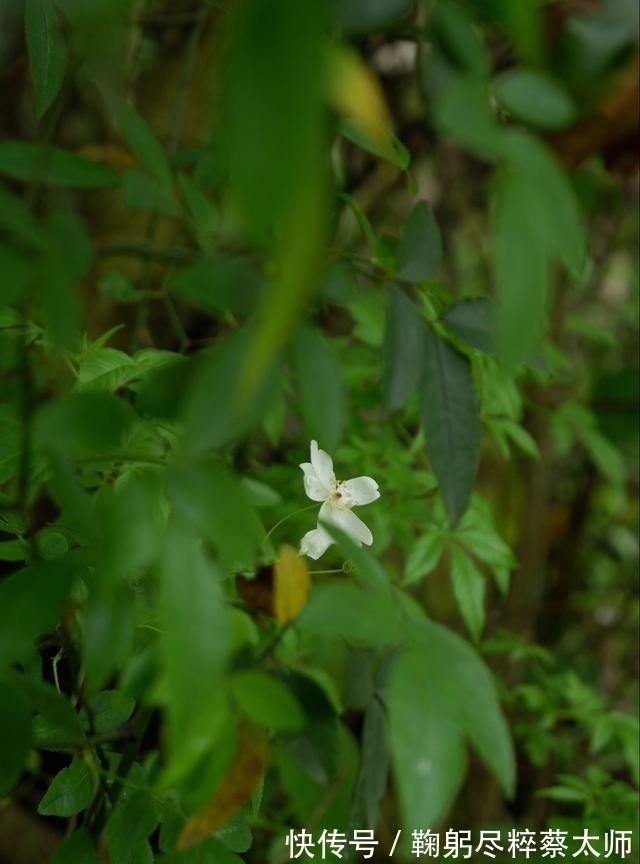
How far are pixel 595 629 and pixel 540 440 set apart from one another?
442 millimetres

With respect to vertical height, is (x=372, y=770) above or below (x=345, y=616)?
below

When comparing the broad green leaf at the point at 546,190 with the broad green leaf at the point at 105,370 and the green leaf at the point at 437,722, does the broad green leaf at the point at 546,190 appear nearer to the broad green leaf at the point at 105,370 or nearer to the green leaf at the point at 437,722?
the green leaf at the point at 437,722

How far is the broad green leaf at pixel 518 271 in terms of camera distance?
12.3 inches

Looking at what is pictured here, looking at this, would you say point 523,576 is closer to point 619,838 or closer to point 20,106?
point 619,838

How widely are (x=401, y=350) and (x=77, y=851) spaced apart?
333 millimetres

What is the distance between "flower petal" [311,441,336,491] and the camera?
72cm

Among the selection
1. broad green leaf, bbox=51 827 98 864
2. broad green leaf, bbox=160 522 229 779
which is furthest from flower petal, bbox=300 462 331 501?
broad green leaf, bbox=160 522 229 779

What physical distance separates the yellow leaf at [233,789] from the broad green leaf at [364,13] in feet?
0.92

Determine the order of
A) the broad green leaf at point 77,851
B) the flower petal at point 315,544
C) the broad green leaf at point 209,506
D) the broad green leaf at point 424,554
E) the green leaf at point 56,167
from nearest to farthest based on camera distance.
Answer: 1. the broad green leaf at point 209,506
2. the green leaf at point 56,167
3. the broad green leaf at point 77,851
4. the flower petal at point 315,544
5. the broad green leaf at point 424,554

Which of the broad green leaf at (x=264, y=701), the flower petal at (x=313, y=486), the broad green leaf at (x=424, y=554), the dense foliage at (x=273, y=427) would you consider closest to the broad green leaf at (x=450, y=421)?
the dense foliage at (x=273, y=427)

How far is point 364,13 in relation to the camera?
368 millimetres

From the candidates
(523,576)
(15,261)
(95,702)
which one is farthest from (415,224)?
(523,576)

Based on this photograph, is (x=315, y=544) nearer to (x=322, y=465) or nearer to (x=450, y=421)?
(x=322, y=465)

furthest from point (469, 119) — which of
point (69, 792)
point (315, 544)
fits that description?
point (69, 792)
